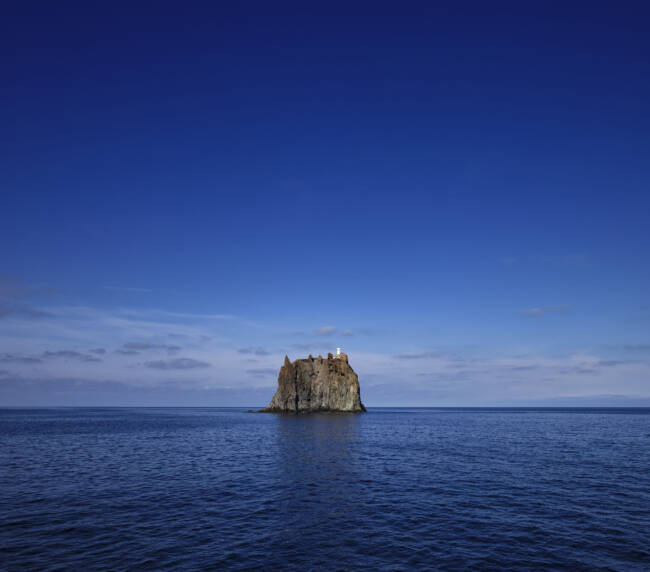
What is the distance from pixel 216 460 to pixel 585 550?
4006 centimetres

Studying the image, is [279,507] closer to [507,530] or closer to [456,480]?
[507,530]

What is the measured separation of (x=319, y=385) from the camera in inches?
6811

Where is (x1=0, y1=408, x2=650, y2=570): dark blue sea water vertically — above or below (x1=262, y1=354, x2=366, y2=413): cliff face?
below

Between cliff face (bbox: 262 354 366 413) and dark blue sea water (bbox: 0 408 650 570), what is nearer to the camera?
dark blue sea water (bbox: 0 408 650 570)

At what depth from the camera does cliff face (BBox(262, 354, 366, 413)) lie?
172 meters

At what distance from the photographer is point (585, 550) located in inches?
808

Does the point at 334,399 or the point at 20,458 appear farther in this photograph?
the point at 334,399

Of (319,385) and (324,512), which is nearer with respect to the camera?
(324,512)

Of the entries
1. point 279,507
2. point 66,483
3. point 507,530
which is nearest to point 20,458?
point 66,483

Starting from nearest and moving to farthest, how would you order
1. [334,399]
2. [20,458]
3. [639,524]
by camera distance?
[639,524], [20,458], [334,399]

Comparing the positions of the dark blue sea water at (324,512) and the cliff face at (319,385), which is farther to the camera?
the cliff face at (319,385)

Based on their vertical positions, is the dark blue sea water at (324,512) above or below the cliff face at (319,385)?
below

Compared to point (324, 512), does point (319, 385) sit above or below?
above

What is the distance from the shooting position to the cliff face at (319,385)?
17188 centimetres
